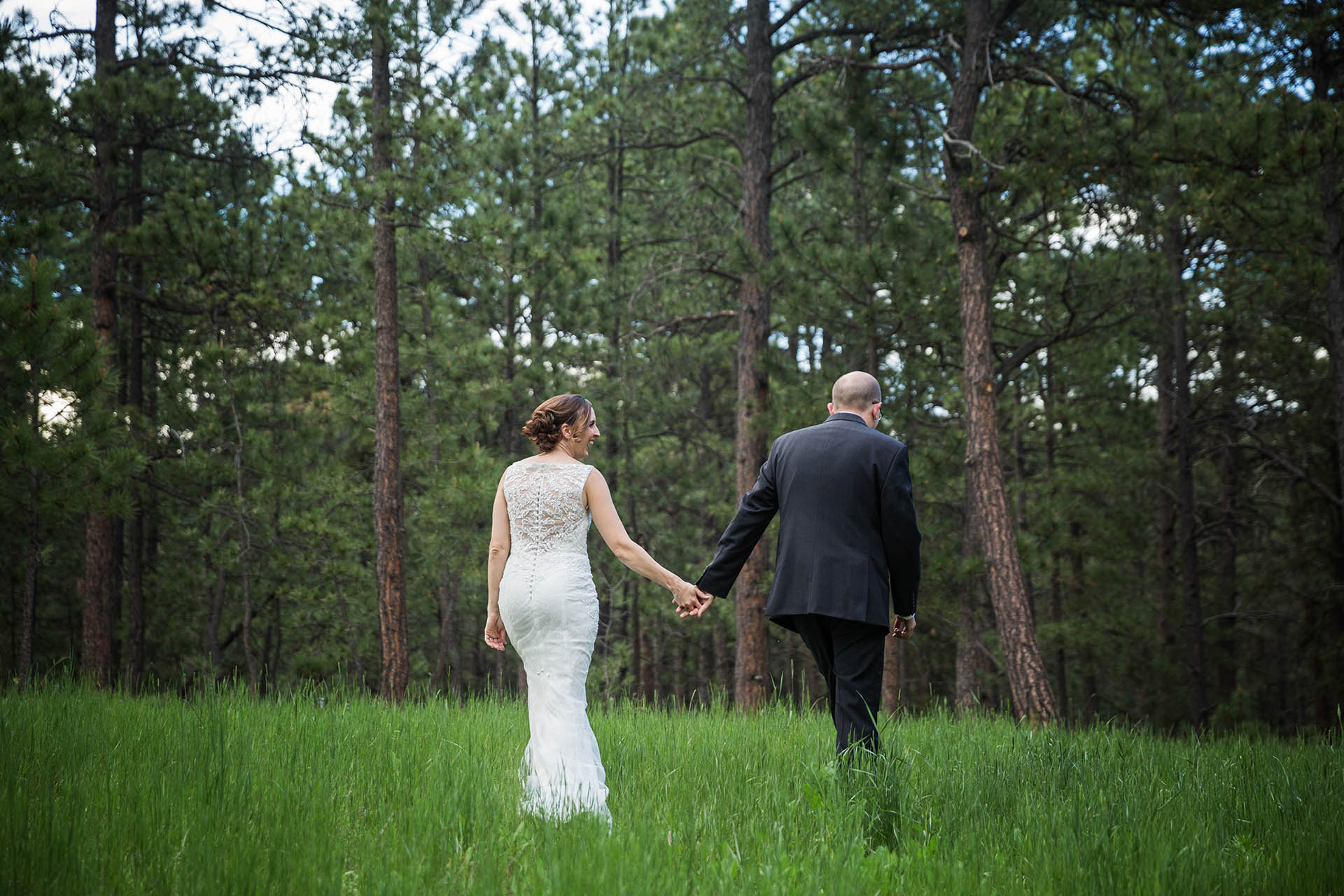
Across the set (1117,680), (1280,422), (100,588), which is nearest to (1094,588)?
(1117,680)

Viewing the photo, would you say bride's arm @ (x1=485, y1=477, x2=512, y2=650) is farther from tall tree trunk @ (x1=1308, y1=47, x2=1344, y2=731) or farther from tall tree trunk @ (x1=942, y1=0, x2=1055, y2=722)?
tall tree trunk @ (x1=1308, y1=47, x2=1344, y2=731)

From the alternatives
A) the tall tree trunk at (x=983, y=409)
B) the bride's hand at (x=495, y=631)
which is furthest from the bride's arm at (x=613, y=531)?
the tall tree trunk at (x=983, y=409)

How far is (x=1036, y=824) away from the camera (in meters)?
3.75

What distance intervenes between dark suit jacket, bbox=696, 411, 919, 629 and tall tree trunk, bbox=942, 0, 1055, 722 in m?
4.78

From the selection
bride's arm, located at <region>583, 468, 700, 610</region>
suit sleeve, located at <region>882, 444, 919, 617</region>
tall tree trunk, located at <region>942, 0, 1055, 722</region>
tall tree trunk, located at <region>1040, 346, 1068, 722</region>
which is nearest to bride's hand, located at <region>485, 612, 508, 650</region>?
bride's arm, located at <region>583, 468, 700, 610</region>

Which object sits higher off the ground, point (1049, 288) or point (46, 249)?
point (46, 249)

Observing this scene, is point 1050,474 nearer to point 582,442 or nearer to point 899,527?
point 899,527

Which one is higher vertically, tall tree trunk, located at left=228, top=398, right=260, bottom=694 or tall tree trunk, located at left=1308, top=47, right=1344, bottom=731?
tall tree trunk, located at left=1308, top=47, right=1344, bottom=731

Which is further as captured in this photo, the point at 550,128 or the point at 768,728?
the point at 550,128

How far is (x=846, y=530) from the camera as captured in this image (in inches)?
176

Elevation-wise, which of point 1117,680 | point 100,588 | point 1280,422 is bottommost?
point 1117,680

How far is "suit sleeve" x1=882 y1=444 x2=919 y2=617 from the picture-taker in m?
4.43

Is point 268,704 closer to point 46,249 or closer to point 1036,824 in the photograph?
point 1036,824

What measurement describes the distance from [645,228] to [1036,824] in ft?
56.8
